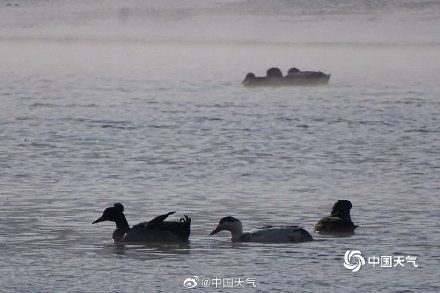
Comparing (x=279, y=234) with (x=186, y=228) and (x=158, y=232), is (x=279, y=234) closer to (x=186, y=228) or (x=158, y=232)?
(x=186, y=228)

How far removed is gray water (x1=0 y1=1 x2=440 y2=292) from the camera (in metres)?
17.7

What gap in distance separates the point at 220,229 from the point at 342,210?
5.30ft

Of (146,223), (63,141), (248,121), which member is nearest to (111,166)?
(63,141)

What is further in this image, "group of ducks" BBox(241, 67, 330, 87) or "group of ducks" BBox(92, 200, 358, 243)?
"group of ducks" BBox(241, 67, 330, 87)

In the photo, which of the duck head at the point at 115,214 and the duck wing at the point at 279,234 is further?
the duck head at the point at 115,214

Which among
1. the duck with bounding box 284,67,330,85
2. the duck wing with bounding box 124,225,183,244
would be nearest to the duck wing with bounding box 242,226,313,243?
the duck wing with bounding box 124,225,183,244

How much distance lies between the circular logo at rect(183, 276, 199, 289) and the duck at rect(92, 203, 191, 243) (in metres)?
2.17

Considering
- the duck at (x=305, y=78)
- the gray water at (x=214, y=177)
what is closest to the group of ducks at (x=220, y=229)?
the gray water at (x=214, y=177)

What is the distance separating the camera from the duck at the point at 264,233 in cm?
1922

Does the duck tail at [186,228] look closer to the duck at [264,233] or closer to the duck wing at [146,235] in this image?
the duck wing at [146,235]

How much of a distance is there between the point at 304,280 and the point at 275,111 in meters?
21.6

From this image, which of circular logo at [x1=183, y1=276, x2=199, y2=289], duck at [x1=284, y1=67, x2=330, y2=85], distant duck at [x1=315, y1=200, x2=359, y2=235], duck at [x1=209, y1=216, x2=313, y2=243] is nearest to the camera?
circular logo at [x1=183, y1=276, x2=199, y2=289]

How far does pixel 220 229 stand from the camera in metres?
19.8

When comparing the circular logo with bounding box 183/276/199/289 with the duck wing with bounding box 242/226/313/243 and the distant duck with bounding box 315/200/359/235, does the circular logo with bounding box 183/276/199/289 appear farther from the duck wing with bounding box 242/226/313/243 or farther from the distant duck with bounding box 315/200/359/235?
the distant duck with bounding box 315/200/359/235
